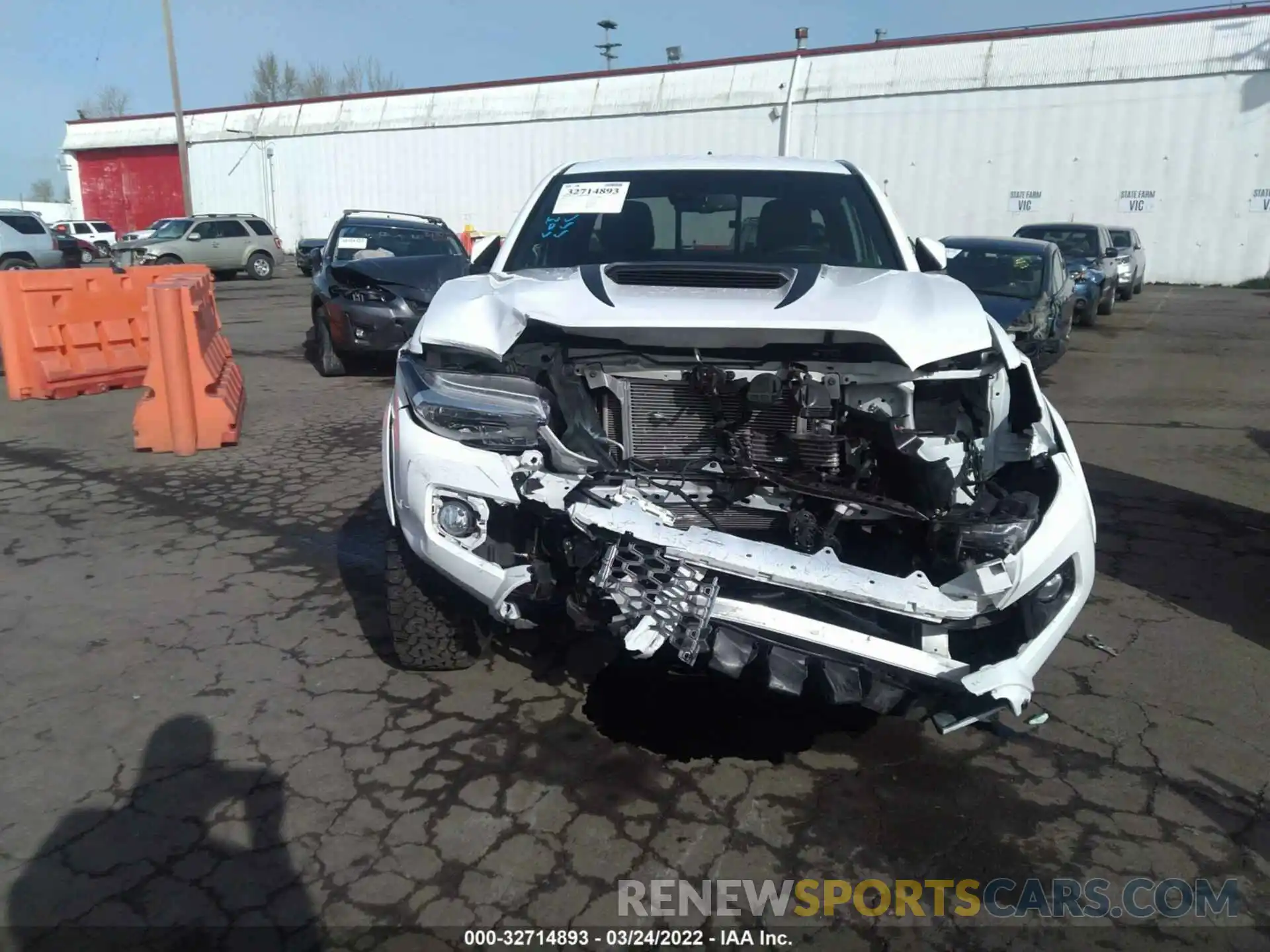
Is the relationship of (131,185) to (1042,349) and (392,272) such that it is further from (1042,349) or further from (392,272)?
(1042,349)

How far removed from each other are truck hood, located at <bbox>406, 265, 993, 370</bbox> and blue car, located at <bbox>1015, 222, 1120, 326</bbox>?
13913mm

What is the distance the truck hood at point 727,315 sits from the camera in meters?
2.92

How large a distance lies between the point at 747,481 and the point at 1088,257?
15773mm

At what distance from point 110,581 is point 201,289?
4.10m

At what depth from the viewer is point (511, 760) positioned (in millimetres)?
3086

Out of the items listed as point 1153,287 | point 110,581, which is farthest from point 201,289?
point 1153,287

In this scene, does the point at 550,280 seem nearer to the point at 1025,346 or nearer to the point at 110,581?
the point at 110,581

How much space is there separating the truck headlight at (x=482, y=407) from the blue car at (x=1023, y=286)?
755 cm

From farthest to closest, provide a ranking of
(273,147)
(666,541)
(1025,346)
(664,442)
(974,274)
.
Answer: (273,147) < (974,274) < (1025,346) < (664,442) < (666,541)

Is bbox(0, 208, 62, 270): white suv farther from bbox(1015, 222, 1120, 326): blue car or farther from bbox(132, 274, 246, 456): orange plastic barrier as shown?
bbox(1015, 222, 1120, 326): blue car

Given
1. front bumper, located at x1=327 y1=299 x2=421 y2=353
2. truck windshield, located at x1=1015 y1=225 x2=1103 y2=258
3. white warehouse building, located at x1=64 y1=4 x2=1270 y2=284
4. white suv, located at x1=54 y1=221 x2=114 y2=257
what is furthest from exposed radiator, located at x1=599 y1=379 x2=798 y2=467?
white suv, located at x1=54 y1=221 x2=114 y2=257

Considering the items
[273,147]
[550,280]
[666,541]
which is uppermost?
[273,147]

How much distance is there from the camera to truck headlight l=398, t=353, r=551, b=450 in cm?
296

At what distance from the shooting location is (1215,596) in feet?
14.6
